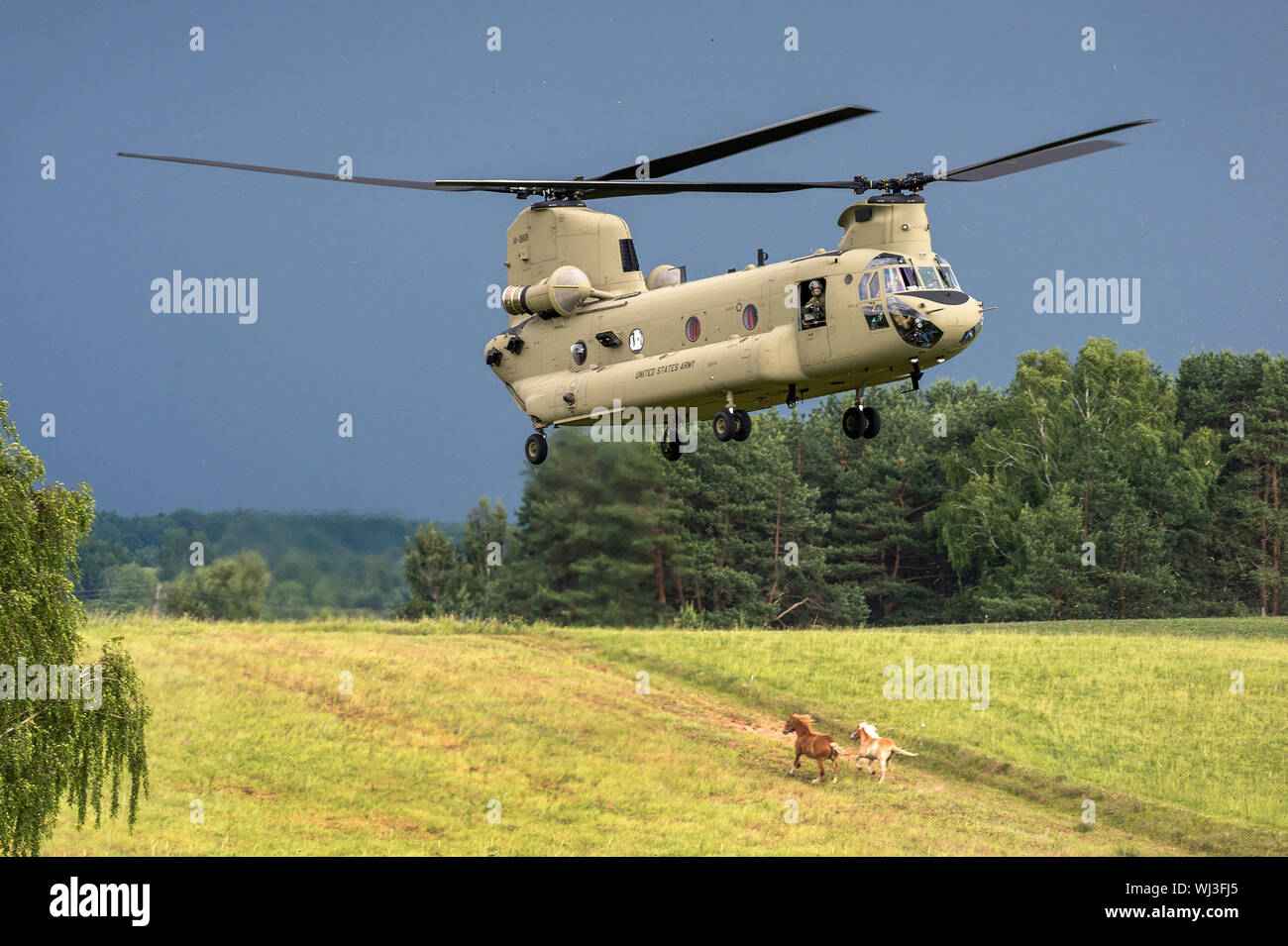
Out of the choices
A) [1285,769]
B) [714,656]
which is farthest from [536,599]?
[1285,769]

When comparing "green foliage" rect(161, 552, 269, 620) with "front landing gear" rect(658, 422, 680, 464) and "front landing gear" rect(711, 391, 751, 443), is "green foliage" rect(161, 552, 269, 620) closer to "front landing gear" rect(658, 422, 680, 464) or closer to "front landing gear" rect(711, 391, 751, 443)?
"front landing gear" rect(658, 422, 680, 464)

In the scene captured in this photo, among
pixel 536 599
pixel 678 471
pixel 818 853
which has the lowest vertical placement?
pixel 818 853

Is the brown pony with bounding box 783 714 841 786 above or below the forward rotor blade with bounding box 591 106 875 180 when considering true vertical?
below

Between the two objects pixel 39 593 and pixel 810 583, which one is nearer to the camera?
pixel 39 593

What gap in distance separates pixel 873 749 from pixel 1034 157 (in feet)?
98.4

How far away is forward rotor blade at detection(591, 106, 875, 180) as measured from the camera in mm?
24516

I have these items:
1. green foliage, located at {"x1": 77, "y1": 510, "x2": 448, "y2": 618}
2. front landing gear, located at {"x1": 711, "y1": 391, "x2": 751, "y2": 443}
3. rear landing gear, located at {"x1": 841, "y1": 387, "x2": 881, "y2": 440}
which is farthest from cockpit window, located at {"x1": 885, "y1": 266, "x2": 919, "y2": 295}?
green foliage, located at {"x1": 77, "y1": 510, "x2": 448, "y2": 618}

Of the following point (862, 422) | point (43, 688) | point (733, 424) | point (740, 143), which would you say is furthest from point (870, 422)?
point (43, 688)

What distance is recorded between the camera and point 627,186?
30.3m

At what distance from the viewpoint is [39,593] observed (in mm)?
28422

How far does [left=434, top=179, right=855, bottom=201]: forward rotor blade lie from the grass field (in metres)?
21.8

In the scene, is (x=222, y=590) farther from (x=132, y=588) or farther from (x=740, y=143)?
(x=740, y=143)
